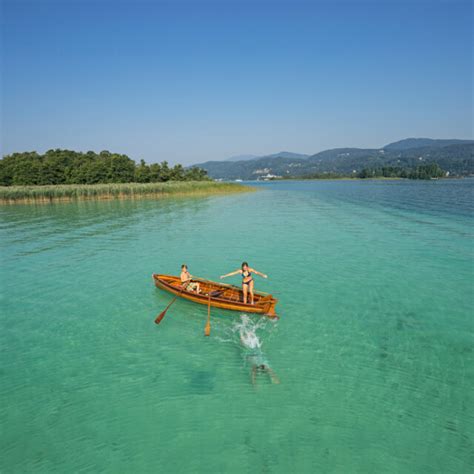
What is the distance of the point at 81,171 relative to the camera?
280 ft

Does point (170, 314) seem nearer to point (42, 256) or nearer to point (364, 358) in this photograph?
point (364, 358)

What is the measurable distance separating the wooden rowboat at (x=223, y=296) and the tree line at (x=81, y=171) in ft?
259

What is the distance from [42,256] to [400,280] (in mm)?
24225

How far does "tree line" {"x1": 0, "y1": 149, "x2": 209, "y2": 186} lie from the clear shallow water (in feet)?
234

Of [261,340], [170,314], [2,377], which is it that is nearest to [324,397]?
[261,340]

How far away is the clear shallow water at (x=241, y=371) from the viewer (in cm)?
758

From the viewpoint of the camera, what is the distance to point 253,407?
28.9ft

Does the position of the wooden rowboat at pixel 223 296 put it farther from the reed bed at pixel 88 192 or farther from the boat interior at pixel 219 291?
the reed bed at pixel 88 192

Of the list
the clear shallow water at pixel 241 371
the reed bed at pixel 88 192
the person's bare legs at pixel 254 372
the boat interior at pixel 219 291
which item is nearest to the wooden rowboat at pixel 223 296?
the boat interior at pixel 219 291

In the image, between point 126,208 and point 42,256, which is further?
point 126,208

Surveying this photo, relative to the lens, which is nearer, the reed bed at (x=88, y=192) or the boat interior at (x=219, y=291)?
the boat interior at (x=219, y=291)

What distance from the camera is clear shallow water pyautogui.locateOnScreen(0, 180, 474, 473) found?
7.58 m

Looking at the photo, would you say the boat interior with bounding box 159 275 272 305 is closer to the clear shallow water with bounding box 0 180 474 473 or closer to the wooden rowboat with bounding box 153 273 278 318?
the wooden rowboat with bounding box 153 273 278 318

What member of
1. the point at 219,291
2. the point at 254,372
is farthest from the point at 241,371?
the point at 219,291
